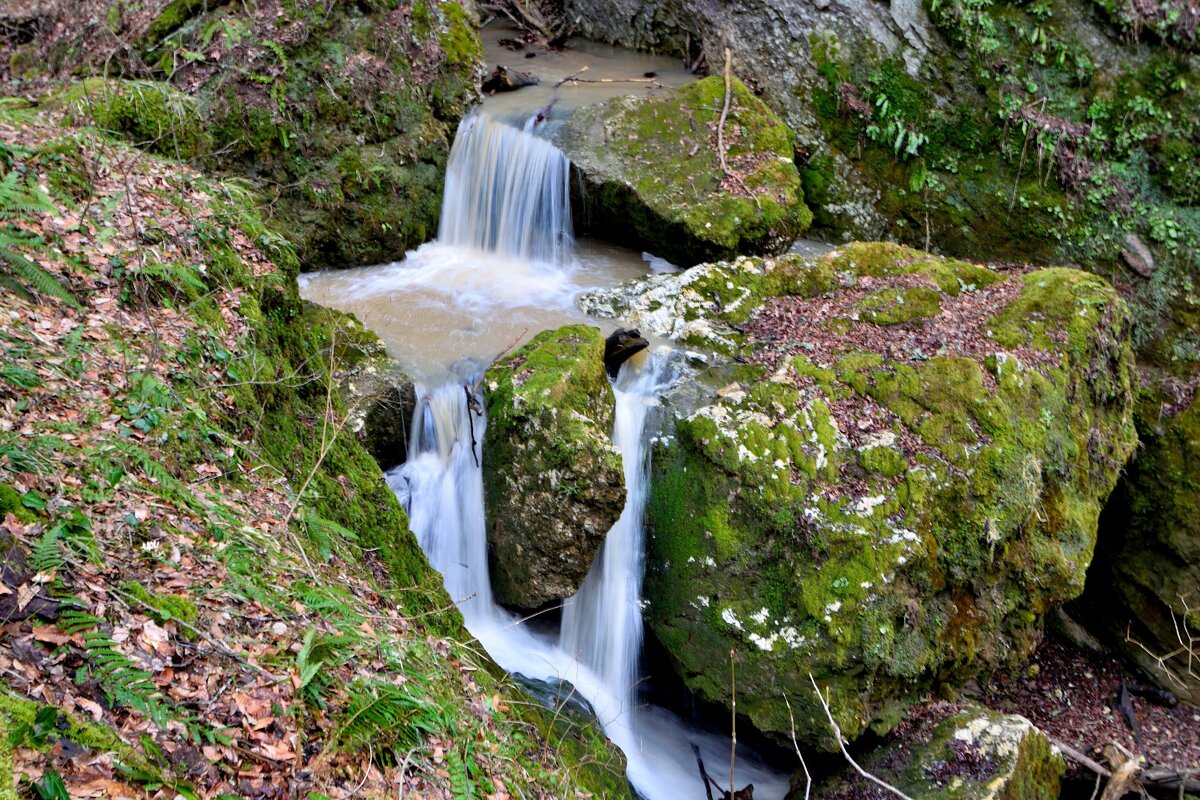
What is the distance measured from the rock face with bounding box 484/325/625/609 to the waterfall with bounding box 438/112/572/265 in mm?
3733

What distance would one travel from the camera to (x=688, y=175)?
430 inches

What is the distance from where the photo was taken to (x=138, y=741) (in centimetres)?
259

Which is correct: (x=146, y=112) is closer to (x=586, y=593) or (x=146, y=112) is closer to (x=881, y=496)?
(x=586, y=593)

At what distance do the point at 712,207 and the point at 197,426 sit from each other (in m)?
7.59

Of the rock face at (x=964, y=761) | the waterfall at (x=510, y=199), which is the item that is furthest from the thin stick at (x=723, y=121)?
the rock face at (x=964, y=761)

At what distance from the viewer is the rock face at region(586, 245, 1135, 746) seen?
6727 mm

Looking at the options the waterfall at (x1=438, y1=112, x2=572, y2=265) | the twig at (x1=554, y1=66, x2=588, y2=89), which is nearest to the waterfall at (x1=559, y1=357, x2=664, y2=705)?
the waterfall at (x1=438, y1=112, x2=572, y2=265)

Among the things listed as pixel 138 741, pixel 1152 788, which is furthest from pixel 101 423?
pixel 1152 788

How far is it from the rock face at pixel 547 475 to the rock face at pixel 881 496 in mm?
808

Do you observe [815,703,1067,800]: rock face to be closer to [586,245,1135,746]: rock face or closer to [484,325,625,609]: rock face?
[586,245,1135,746]: rock face

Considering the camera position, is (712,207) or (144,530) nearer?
(144,530)

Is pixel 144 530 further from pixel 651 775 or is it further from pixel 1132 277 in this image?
pixel 1132 277

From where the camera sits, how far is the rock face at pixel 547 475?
22.4ft

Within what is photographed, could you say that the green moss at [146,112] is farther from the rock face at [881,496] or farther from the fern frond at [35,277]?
the rock face at [881,496]
